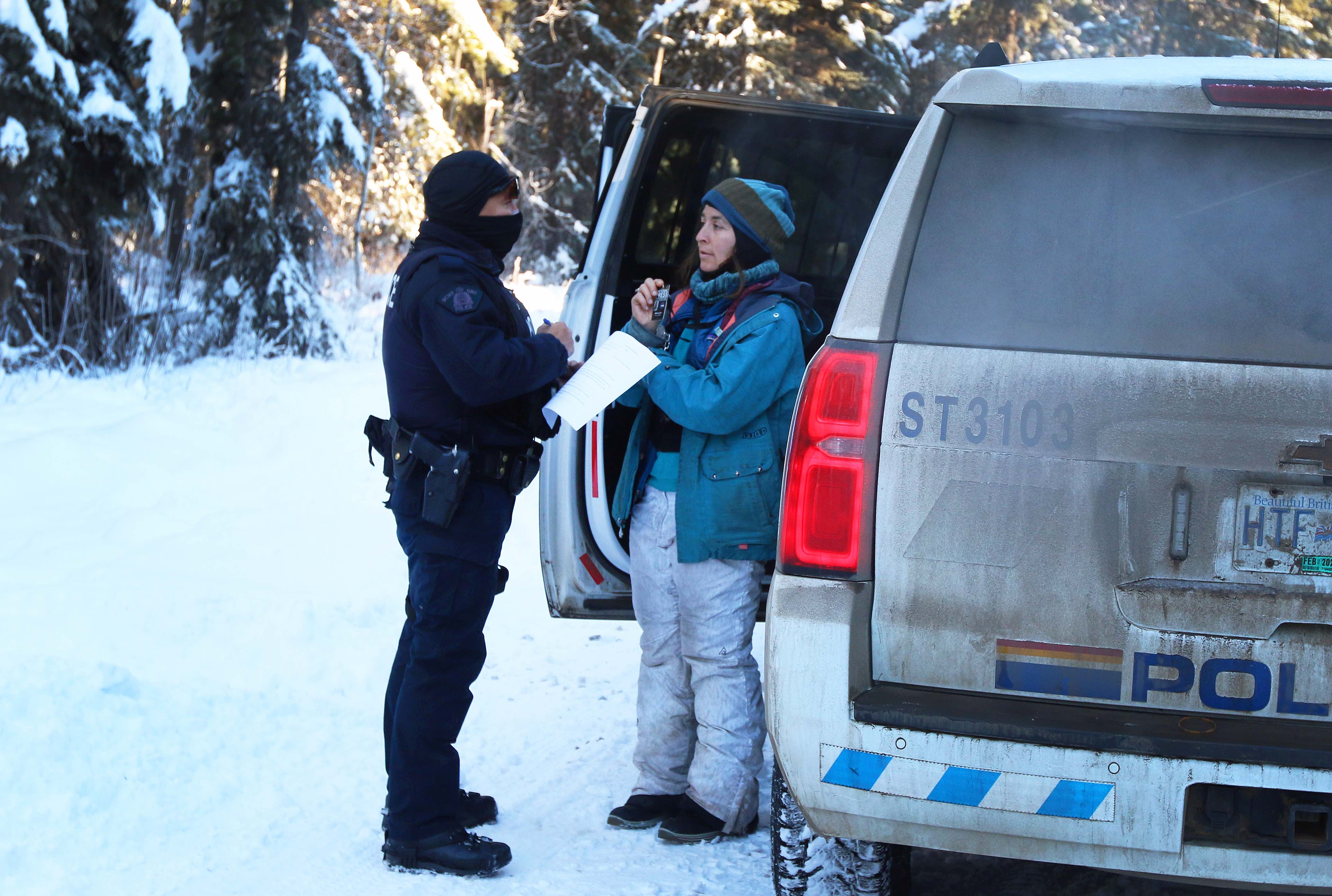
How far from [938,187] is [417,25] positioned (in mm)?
18802

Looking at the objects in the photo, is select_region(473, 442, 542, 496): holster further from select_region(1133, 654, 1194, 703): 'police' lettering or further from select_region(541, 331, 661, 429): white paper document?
select_region(1133, 654, 1194, 703): 'police' lettering

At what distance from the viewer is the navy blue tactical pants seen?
11.1ft

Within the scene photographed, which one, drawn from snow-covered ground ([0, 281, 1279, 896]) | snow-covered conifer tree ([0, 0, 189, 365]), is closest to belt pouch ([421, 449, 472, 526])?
snow-covered ground ([0, 281, 1279, 896])

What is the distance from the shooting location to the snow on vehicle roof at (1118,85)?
7.55 ft

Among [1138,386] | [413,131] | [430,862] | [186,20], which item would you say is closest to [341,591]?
[430,862]

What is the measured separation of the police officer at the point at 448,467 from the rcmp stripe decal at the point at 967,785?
1439mm

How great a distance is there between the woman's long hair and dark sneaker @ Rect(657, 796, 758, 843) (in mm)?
1555

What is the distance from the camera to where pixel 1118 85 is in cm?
233

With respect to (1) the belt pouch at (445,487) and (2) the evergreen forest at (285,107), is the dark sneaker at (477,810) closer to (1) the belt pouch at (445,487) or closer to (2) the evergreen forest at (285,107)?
(1) the belt pouch at (445,487)

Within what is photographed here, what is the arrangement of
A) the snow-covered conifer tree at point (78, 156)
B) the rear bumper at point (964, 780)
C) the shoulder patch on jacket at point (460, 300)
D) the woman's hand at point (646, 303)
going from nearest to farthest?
the rear bumper at point (964, 780) → the shoulder patch on jacket at point (460, 300) → the woman's hand at point (646, 303) → the snow-covered conifer tree at point (78, 156)

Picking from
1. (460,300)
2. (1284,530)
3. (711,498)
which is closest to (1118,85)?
(1284,530)

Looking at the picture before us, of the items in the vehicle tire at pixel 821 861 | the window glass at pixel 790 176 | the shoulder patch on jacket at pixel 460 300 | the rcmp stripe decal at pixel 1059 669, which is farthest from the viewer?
the window glass at pixel 790 176

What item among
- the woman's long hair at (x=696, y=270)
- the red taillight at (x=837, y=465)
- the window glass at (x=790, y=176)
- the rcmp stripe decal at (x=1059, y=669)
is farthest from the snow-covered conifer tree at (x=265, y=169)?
the rcmp stripe decal at (x=1059, y=669)

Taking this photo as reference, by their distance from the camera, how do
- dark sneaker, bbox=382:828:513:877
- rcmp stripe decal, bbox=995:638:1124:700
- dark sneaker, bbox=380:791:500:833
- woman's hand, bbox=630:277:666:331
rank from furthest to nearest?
dark sneaker, bbox=380:791:500:833 < woman's hand, bbox=630:277:666:331 < dark sneaker, bbox=382:828:513:877 < rcmp stripe decal, bbox=995:638:1124:700
